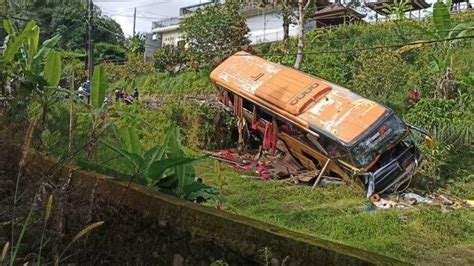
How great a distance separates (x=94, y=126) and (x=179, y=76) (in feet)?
57.8

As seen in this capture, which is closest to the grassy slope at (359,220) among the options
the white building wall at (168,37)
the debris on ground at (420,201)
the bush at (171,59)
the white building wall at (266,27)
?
the debris on ground at (420,201)

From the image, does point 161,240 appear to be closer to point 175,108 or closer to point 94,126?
point 94,126

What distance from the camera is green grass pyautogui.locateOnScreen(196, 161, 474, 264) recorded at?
6328 mm

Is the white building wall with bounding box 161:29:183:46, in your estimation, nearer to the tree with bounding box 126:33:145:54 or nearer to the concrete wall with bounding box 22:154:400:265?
the tree with bounding box 126:33:145:54

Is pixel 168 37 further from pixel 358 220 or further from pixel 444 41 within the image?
pixel 358 220

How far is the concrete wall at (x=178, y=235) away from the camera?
2191 millimetres

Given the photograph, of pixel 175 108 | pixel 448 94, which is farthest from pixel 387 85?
pixel 175 108

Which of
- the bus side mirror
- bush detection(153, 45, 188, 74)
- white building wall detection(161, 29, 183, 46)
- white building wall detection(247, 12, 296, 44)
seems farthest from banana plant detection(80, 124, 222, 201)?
white building wall detection(161, 29, 183, 46)

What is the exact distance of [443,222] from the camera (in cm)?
744

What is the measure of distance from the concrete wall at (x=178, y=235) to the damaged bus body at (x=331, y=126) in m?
7.01

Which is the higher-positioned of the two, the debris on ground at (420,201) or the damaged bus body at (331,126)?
the damaged bus body at (331,126)

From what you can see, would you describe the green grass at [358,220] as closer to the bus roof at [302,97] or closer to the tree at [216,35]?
the bus roof at [302,97]

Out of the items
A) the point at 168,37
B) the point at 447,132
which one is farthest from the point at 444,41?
the point at 168,37

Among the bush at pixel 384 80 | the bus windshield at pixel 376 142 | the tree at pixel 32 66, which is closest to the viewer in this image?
the tree at pixel 32 66
